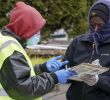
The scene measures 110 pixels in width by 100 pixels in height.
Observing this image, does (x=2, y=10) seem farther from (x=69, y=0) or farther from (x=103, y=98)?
(x=103, y=98)

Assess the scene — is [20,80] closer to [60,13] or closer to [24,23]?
[24,23]

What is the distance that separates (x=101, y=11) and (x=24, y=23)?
971 mm

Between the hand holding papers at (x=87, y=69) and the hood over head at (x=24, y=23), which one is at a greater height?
the hood over head at (x=24, y=23)

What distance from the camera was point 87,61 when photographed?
4.52m

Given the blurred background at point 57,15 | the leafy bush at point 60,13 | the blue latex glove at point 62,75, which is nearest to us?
the blue latex glove at point 62,75

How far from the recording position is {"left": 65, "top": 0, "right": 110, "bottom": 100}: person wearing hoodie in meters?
4.44

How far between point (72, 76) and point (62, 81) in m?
0.18

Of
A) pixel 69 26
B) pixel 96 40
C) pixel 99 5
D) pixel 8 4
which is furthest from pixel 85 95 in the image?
pixel 69 26

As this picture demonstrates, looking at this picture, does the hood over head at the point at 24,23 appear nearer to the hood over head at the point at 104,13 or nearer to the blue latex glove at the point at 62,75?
the blue latex glove at the point at 62,75

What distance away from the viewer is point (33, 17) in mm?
3920

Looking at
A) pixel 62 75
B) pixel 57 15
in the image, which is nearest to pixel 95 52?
pixel 62 75

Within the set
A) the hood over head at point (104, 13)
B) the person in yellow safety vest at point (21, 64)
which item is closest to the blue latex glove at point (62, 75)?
the person in yellow safety vest at point (21, 64)

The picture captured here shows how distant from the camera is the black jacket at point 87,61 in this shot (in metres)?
4.41

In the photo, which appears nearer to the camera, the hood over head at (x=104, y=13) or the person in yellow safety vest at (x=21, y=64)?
the person in yellow safety vest at (x=21, y=64)
